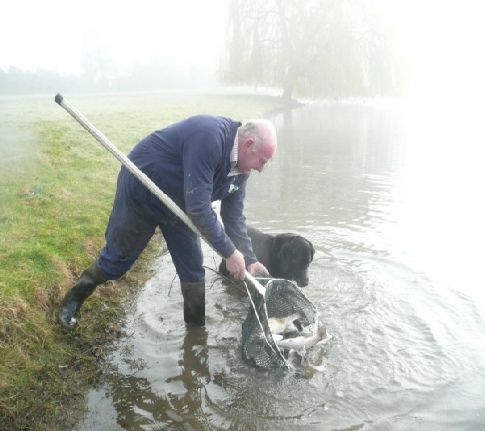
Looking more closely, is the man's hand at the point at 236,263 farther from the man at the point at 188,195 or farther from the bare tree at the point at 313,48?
the bare tree at the point at 313,48

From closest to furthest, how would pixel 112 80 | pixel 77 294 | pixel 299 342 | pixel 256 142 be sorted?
pixel 256 142 < pixel 299 342 < pixel 77 294 < pixel 112 80

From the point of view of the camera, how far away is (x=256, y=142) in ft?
12.0

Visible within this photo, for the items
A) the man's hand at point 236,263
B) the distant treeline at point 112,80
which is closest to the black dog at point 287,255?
the man's hand at point 236,263

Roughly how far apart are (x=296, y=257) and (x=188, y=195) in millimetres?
2303

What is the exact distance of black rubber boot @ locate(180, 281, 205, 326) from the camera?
446 cm

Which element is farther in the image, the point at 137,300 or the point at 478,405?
the point at 137,300

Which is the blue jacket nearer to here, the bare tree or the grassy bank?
the grassy bank

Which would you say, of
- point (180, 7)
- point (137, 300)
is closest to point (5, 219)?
point (137, 300)

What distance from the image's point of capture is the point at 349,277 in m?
6.16

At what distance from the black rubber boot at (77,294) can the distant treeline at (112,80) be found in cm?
4110

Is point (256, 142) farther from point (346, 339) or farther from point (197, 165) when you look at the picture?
point (346, 339)

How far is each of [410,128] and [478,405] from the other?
19.9 m

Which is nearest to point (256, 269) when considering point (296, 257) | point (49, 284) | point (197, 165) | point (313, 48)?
point (296, 257)

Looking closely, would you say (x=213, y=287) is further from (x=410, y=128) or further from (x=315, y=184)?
(x=410, y=128)
